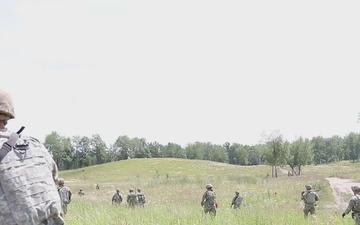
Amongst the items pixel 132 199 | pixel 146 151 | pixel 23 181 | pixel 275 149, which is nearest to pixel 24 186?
pixel 23 181

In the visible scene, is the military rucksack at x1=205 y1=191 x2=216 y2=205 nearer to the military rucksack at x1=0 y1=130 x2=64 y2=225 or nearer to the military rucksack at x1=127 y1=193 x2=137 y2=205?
the military rucksack at x1=127 y1=193 x2=137 y2=205

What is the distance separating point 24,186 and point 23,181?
34 mm

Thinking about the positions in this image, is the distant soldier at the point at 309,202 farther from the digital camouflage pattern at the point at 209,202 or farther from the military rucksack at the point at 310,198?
the digital camouflage pattern at the point at 209,202

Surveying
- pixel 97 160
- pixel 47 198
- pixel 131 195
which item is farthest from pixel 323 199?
pixel 97 160

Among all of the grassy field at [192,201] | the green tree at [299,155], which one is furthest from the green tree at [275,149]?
the grassy field at [192,201]

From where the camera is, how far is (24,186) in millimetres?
3559

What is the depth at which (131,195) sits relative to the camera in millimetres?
25609

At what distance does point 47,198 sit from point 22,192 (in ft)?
0.59

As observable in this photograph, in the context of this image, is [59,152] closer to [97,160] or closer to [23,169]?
[97,160]

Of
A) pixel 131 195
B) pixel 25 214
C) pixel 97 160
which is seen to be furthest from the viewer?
pixel 97 160

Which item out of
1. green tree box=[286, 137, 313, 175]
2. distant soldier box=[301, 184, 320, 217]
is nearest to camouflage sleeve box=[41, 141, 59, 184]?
distant soldier box=[301, 184, 320, 217]

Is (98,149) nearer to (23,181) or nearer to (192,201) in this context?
(192,201)

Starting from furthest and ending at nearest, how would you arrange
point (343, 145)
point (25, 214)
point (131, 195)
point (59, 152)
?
point (343, 145) → point (59, 152) → point (131, 195) → point (25, 214)

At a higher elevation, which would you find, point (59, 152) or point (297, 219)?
point (59, 152)
